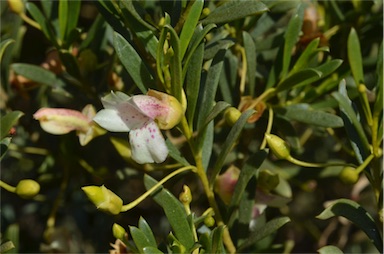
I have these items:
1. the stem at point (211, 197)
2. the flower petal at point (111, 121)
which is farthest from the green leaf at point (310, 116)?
the flower petal at point (111, 121)

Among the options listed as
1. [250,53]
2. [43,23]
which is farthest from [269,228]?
[43,23]

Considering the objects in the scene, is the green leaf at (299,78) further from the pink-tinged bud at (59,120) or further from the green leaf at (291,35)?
the pink-tinged bud at (59,120)

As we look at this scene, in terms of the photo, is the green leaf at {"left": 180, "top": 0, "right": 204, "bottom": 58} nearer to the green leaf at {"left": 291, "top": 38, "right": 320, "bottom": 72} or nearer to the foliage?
the foliage

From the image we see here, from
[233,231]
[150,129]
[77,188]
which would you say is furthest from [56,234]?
[150,129]

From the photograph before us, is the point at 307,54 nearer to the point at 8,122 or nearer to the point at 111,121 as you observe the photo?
the point at 111,121

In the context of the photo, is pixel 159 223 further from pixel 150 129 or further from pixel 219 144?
pixel 150 129

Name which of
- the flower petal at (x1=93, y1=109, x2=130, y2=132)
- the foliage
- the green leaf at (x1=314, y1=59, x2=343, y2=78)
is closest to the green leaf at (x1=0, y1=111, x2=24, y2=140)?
the foliage
